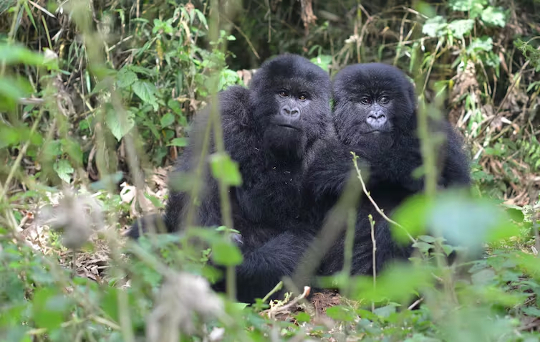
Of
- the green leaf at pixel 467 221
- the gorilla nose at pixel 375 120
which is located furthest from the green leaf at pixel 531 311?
the gorilla nose at pixel 375 120

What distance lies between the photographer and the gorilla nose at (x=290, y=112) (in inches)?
161

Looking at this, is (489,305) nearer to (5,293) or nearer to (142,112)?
(5,293)

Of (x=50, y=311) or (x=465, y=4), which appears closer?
(x=50, y=311)

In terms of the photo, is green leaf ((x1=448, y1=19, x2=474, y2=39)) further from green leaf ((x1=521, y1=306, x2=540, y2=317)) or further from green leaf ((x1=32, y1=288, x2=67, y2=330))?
green leaf ((x1=32, y1=288, x2=67, y2=330))

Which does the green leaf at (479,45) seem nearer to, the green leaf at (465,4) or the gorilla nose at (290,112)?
the green leaf at (465,4)

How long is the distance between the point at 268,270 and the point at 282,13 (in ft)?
12.5

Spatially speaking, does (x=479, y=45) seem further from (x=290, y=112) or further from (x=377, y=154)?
(x=290, y=112)

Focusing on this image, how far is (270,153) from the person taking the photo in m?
4.11

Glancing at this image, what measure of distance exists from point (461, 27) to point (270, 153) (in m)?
2.62

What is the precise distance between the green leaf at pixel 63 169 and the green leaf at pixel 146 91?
2.39 ft

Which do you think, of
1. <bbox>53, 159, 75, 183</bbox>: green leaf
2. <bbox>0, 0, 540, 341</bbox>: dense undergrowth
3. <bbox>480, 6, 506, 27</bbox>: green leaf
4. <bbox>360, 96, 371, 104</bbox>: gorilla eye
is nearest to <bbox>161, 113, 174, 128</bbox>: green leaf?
<bbox>0, 0, 540, 341</bbox>: dense undergrowth

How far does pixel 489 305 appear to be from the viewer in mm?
2482

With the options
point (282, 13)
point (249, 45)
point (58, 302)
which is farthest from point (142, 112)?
point (58, 302)

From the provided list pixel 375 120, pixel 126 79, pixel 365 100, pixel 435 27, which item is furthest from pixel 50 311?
pixel 435 27
